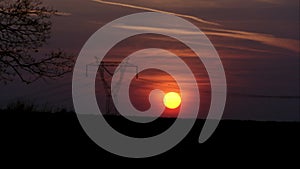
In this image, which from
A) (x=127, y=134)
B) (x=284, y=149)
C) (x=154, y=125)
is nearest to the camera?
(x=284, y=149)

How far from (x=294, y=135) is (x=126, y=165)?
6.70 metres

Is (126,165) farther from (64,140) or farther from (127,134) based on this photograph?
(127,134)

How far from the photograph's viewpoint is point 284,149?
1909 centimetres

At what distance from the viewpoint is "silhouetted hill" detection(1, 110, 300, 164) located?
57.7ft

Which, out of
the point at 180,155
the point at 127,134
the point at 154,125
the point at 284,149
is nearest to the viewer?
the point at 180,155

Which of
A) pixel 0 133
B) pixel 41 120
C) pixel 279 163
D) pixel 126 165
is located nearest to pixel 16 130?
pixel 0 133

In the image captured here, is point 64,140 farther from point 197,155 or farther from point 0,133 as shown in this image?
point 197,155

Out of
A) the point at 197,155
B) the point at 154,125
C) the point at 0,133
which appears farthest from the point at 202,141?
the point at 0,133

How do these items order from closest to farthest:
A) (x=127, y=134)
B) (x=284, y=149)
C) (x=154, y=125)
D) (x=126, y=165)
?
(x=126, y=165)
(x=284, y=149)
(x=127, y=134)
(x=154, y=125)

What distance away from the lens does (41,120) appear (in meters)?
21.4

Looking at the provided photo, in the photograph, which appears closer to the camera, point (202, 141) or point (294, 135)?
point (202, 141)

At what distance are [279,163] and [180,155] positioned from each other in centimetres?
222

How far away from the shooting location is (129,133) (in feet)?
68.9

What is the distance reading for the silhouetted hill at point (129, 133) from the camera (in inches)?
692
